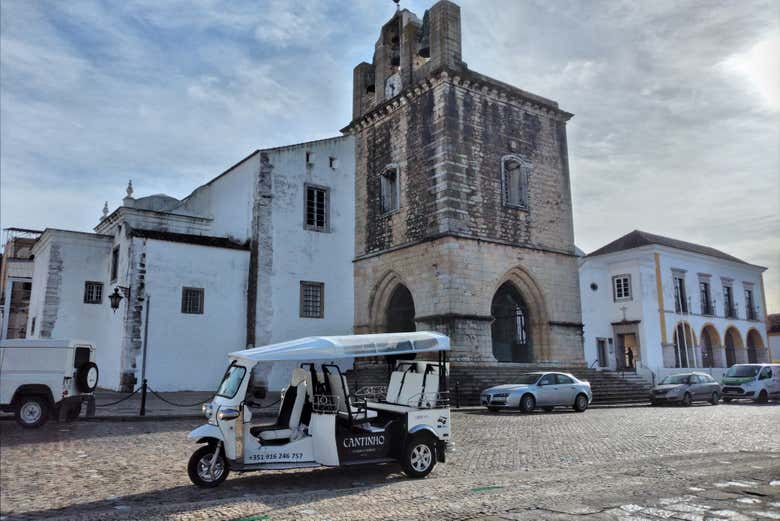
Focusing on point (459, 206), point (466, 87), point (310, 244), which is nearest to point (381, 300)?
point (310, 244)

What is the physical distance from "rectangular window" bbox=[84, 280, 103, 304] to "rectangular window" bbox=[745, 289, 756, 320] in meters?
36.6

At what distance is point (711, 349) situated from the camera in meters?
35.8

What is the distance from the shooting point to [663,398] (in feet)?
66.1

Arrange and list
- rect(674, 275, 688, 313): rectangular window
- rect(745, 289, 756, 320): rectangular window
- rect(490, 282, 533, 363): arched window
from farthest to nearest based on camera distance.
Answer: rect(745, 289, 756, 320): rectangular window < rect(674, 275, 688, 313): rectangular window < rect(490, 282, 533, 363): arched window

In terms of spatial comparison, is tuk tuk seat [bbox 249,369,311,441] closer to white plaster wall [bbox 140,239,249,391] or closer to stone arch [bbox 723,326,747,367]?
white plaster wall [bbox 140,239,249,391]

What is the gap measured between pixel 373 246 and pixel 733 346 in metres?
26.9

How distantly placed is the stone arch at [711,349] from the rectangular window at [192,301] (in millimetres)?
28564

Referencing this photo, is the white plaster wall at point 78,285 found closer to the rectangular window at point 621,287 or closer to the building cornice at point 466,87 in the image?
the building cornice at point 466,87

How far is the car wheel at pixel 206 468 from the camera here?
22.7ft

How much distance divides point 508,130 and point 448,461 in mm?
15715

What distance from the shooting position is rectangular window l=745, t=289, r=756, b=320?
38.0 meters

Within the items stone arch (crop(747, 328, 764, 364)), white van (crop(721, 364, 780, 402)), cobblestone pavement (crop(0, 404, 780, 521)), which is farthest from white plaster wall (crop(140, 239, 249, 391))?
Result: stone arch (crop(747, 328, 764, 364))

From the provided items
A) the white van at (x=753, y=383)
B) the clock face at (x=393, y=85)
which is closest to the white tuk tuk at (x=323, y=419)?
the clock face at (x=393, y=85)

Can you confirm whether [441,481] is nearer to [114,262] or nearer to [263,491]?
[263,491]
